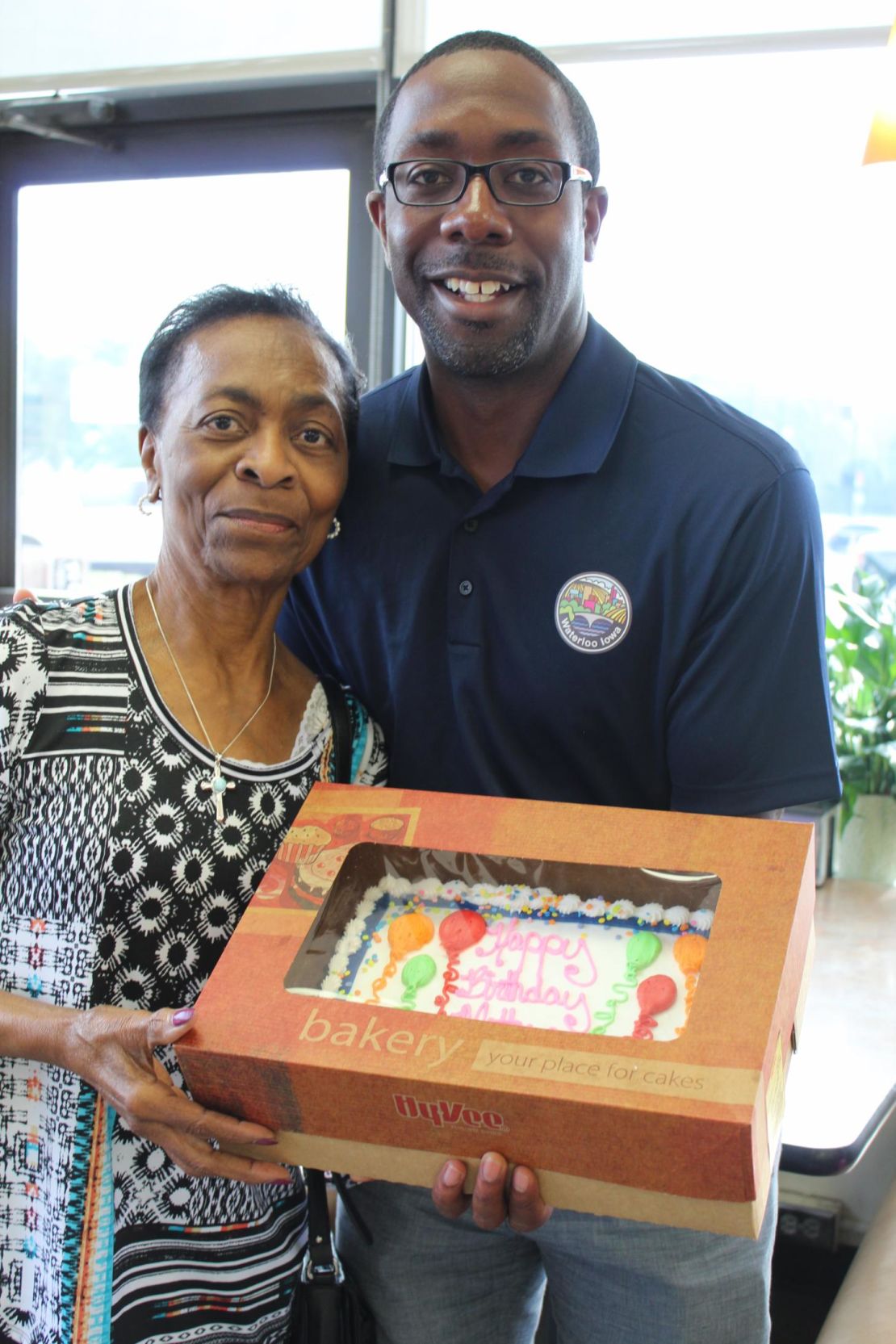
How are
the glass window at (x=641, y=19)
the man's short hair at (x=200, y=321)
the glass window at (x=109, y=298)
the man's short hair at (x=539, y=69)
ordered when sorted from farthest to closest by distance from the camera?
the glass window at (x=109, y=298) < the glass window at (x=641, y=19) < the man's short hair at (x=539, y=69) < the man's short hair at (x=200, y=321)

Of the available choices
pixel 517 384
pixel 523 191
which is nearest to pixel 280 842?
pixel 517 384

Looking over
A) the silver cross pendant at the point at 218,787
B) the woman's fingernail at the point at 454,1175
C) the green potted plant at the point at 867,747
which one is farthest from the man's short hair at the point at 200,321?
the green potted plant at the point at 867,747

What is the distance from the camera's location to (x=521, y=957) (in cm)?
94

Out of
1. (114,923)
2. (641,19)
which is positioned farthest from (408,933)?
(641,19)

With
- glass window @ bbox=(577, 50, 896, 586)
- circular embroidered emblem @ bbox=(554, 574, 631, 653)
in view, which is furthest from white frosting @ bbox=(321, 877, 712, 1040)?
glass window @ bbox=(577, 50, 896, 586)

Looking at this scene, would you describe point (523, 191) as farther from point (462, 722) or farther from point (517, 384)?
point (462, 722)

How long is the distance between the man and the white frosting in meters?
0.31

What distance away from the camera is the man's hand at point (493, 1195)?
0.85 metres

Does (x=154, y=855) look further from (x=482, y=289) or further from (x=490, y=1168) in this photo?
(x=482, y=289)

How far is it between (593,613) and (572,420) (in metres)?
0.22

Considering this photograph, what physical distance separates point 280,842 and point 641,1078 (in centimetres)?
43

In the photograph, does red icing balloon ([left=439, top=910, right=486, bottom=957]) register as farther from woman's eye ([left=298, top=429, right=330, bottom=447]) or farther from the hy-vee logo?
woman's eye ([left=298, top=429, right=330, bottom=447])

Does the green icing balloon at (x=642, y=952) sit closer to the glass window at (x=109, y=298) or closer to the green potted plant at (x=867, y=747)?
the green potted plant at (x=867, y=747)

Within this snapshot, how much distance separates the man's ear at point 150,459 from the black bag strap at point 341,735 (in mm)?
269
